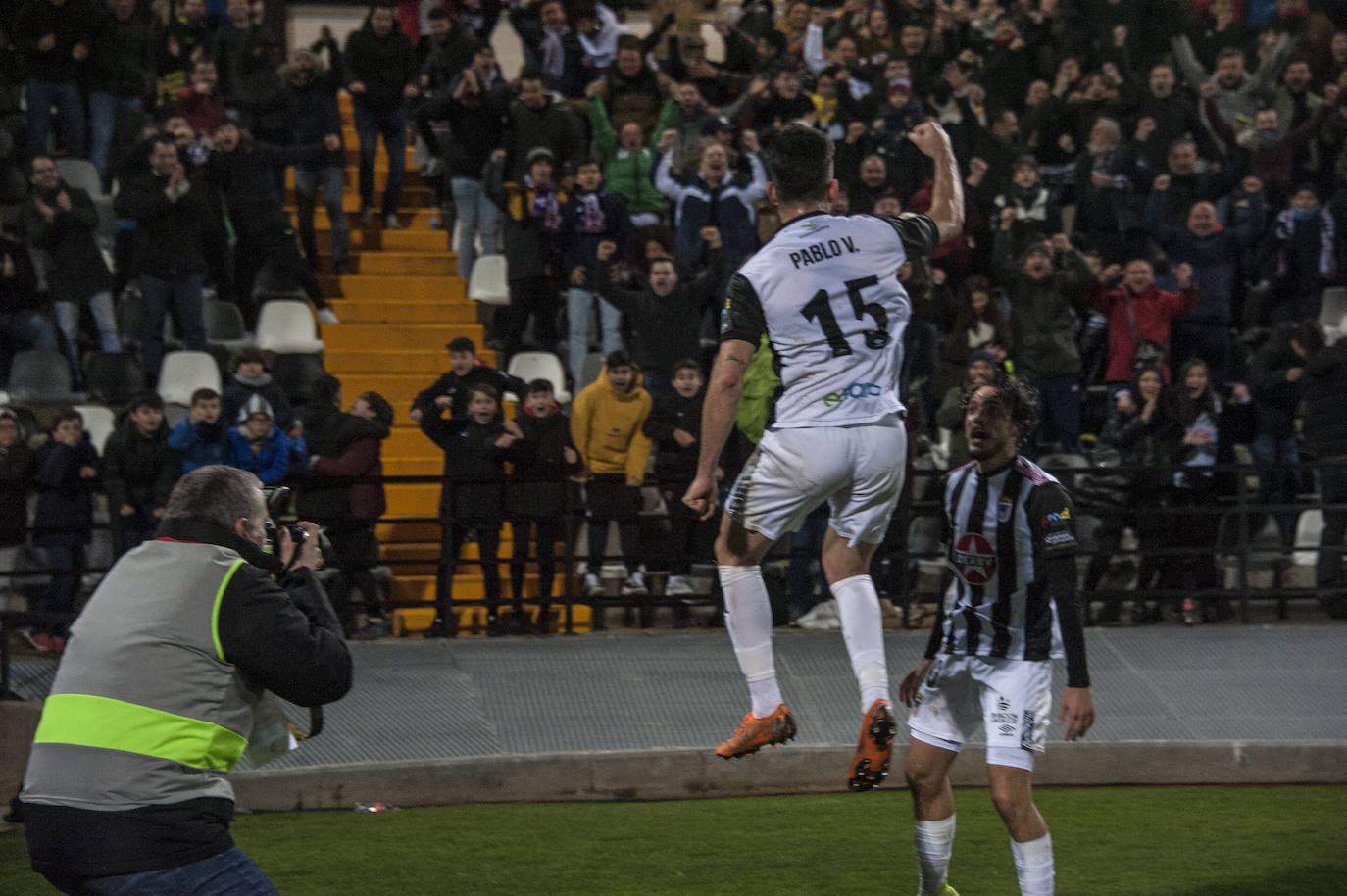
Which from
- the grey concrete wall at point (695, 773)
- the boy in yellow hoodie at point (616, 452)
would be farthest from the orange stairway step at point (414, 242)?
the grey concrete wall at point (695, 773)

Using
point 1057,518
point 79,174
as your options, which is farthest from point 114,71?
point 1057,518

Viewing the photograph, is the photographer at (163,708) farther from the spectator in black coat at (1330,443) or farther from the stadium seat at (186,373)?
the spectator in black coat at (1330,443)

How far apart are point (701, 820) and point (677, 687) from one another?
1783mm

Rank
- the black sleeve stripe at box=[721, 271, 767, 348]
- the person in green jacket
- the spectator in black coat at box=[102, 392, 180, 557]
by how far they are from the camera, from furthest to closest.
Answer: the person in green jacket < the spectator in black coat at box=[102, 392, 180, 557] < the black sleeve stripe at box=[721, 271, 767, 348]

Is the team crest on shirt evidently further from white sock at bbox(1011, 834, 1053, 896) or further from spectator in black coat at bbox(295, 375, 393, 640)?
spectator in black coat at bbox(295, 375, 393, 640)

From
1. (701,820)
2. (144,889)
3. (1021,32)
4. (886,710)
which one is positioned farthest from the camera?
(1021,32)

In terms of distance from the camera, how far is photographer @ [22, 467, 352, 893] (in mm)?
4262

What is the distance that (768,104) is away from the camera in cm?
1509

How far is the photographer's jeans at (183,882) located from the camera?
14.0 ft

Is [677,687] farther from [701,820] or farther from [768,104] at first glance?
[768,104]

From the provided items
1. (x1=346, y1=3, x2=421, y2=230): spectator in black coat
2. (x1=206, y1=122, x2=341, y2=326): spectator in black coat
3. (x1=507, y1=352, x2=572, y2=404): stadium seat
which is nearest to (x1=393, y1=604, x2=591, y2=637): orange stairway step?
(x1=507, y1=352, x2=572, y2=404): stadium seat

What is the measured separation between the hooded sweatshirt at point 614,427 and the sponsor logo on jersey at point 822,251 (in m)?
6.06

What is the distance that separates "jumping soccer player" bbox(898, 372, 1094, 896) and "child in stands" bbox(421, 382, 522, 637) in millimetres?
6073

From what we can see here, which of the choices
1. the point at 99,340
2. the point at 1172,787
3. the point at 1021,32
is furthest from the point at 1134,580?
the point at 99,340
